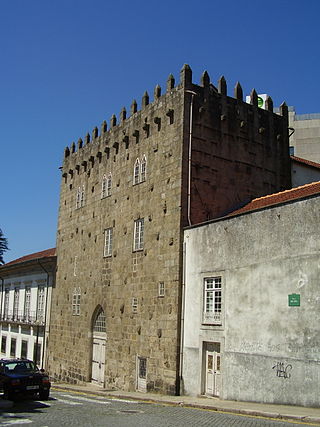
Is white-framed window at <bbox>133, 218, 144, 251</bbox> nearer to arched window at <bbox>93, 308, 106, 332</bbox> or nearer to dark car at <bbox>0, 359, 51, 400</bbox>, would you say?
arched window at <bbox>93, 308, 106, 332</bbox>

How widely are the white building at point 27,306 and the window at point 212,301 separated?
16405 mm

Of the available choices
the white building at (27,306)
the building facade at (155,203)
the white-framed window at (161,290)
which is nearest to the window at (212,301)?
the building facade at (155,203)

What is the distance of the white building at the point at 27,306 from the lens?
3353cm

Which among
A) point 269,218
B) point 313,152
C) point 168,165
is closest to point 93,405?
point 269,218

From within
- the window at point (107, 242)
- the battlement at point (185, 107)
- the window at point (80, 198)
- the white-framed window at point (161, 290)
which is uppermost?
the battlement at point (185, 107)

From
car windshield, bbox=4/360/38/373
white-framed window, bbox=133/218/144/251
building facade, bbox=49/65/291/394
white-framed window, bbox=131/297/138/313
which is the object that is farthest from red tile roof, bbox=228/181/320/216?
car windshield, bbox=4/360/38/373

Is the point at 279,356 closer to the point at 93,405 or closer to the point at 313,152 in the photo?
the point at 93,405

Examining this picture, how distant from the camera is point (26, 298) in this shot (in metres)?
37.7

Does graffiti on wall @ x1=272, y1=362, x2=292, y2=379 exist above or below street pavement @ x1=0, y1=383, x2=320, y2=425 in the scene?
above

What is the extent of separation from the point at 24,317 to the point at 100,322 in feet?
42.0

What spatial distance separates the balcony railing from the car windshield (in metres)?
15.1

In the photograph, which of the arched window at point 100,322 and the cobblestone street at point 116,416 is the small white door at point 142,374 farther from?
the cobblestone street at point 116,416

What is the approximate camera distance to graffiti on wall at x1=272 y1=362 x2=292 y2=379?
1486 cm

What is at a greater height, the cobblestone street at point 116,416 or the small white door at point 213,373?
the small white door at point 213,373
